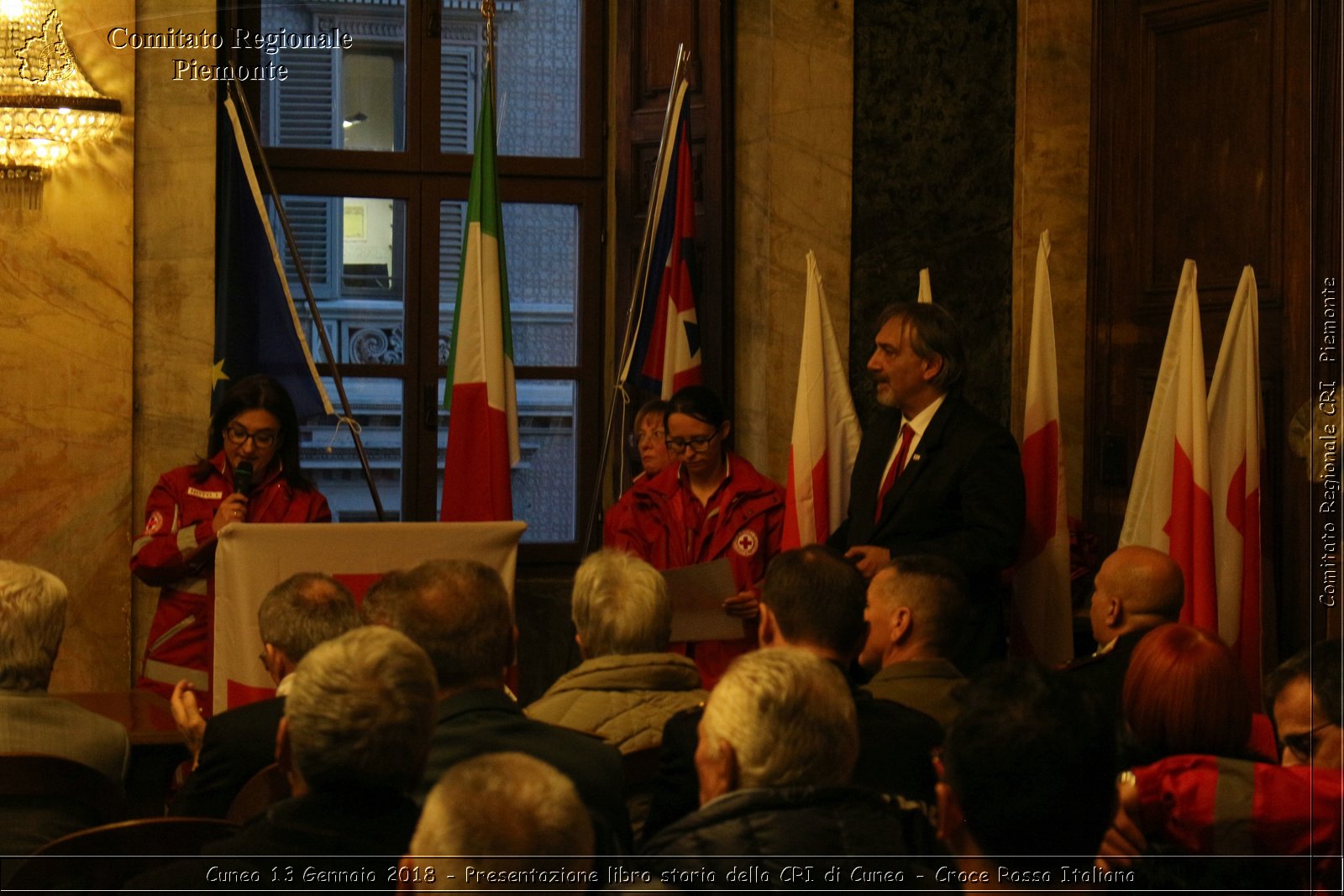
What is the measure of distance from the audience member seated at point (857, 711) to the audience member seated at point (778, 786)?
35cm

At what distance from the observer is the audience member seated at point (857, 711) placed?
8.00ft

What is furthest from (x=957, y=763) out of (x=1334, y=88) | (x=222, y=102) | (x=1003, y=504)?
(x=222, y=102)

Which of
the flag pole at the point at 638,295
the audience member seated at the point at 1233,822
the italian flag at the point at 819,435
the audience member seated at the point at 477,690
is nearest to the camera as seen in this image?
the audience member seated at the point at 1233,822

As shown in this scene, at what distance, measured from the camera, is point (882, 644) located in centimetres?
302

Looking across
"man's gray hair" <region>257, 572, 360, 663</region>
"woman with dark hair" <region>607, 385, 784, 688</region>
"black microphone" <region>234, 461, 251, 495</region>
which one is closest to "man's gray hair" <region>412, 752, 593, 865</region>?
"man's gray hair" <region>257, 572, 360, 663</region>

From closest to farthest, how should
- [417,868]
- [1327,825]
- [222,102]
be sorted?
[417,868] < [1327,825] < [222,102]

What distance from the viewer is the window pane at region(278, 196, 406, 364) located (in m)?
6.12

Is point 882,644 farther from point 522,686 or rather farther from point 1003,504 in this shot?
point 522,686

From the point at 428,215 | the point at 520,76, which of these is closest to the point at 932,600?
the point at 428,215

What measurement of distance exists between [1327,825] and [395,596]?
152 cm

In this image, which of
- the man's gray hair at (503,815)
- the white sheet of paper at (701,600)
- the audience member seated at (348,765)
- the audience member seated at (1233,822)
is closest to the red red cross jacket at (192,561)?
the white sheet of paper at (701,600)

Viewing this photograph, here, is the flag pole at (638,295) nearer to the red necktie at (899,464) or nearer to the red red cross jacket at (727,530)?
the red red cross jacket at (727,530)

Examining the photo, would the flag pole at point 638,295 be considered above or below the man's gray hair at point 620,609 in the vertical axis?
above

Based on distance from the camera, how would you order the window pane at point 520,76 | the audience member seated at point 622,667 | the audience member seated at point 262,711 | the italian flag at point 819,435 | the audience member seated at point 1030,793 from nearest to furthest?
1. the audience member seated at point 1030,793
2. the audience member seated at point 262,711
3. the audience member seated at point 622,667
4. the italian flag at point 819,435
5. the window pane at point 520,76
